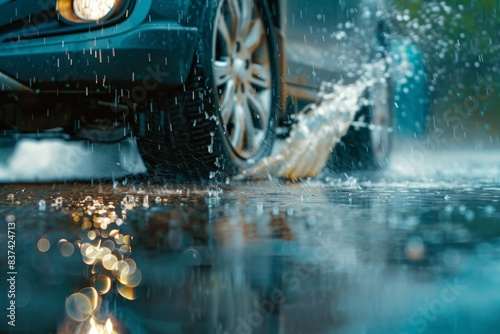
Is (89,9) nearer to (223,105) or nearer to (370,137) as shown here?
(223,105)

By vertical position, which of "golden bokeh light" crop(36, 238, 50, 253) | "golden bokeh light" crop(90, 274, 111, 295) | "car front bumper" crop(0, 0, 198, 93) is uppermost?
"car front bumper" crop(0, 0, 198, 93)

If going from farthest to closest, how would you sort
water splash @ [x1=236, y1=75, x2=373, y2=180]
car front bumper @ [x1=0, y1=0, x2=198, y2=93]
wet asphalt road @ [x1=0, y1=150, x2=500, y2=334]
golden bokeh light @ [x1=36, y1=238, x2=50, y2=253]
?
1. water splash @ [x1=236, y1=75, x2=373, y2=180]
2. car front bumper @ [x1=0, y1=0, x2=198, y2=93]
3. golden bokeh light @ [x1=36, y1=238, x2=50, y2=253]
4. wet asphalt road @ [x1=0, y1=150, x2=500, y2=334]

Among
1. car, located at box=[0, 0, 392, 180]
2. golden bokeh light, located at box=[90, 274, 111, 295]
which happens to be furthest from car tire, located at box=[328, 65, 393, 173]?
golden bokeh light, located at box=[90, 274, 111, 295]

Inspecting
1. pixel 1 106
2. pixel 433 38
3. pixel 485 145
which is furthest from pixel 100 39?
pixel 485 145

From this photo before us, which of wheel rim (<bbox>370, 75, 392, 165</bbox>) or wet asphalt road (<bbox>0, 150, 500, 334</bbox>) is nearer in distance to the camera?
wet asphalt road (<bbox>0, 150, 500, 334</bbox>)

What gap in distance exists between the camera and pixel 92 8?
441 cm

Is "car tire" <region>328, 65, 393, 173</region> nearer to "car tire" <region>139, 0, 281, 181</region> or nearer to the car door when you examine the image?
the car door

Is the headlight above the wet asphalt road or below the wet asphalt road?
above

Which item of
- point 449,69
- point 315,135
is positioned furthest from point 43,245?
point 449,69

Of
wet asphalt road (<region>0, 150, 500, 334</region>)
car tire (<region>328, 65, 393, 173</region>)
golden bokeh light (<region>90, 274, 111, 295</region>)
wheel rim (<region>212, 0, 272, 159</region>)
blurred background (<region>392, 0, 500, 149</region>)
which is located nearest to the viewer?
wet asphalt road (<region>0, 150, 500, 334</region>)

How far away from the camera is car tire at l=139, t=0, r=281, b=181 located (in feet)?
15.0

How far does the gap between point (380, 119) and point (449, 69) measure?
490cm

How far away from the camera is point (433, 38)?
Answer: 9.97 metres

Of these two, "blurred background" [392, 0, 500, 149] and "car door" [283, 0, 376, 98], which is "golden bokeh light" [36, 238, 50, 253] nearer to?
"car door" [283, 0, 376, 98]
